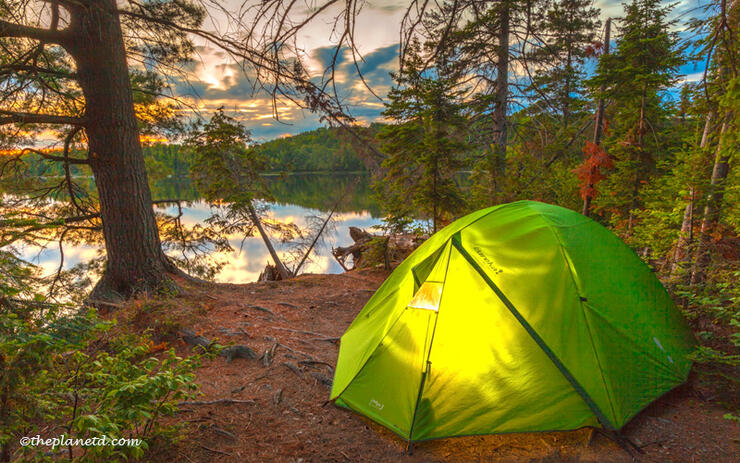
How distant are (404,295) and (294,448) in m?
1.79

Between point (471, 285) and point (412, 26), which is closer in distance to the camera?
point (412, 26)

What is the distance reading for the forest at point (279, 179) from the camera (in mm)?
2166

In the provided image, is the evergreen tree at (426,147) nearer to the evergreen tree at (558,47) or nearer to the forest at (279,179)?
the forest at (279,179)

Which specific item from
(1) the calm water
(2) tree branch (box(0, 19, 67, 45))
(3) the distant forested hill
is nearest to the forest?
(2) tree branch (box(0, 19, 67, 45))

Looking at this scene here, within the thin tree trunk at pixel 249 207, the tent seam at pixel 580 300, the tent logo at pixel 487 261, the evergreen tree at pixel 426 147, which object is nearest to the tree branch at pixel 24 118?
the evergreen tree at pixel 426 147

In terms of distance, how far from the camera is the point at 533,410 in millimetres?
3012

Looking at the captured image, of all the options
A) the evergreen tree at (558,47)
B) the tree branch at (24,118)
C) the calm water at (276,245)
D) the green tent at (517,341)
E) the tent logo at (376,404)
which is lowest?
the calm water at (276,245)

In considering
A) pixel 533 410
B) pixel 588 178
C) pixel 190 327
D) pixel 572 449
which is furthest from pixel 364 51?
pixel 588 178

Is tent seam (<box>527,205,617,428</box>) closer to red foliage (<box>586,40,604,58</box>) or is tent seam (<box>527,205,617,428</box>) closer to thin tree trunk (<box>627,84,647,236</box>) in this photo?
thin tree trunk (<box>627,84,647,236</box>)

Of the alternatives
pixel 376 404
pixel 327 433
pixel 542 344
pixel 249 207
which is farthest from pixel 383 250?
pixel 542 344

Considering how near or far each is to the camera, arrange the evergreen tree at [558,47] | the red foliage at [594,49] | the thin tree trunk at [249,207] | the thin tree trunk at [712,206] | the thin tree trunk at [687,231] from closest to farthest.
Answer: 1. the evergreen tree at [558,47]
2. the thin tree trunk at [712,206]
3. the thin tree trunk at [687,231]
4. the red foliage at [594,49]
5. the thin tree trunk at [249,207]

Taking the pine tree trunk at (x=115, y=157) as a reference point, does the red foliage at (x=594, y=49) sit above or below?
above

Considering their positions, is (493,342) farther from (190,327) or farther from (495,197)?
(495,197)

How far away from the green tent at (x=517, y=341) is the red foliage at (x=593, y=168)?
8.54 meters
